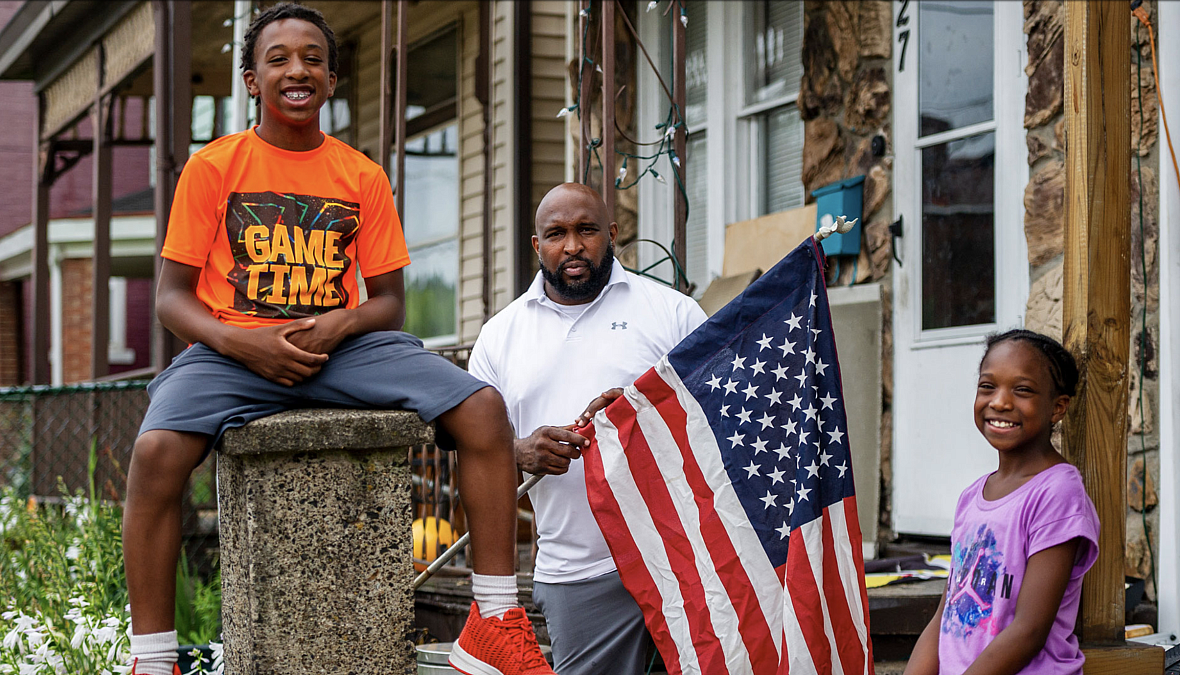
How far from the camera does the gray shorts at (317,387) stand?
2455mm

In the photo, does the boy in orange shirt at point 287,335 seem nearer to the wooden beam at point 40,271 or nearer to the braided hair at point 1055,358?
the braided hair at point 1055,358

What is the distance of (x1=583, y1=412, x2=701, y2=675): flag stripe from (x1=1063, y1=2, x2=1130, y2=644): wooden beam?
3.62 feet

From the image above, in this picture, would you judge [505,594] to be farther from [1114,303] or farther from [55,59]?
[55,59]

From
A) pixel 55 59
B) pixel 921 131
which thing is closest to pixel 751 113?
pixel 921 131

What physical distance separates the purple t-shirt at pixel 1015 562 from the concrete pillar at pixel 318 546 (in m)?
1.37

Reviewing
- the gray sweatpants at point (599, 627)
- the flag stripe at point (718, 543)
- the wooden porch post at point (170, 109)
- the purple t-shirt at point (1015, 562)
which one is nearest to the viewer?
the purple t-shirt at point (1015, 562)

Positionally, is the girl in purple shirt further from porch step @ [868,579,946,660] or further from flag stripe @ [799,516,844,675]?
porch step @ [868,579,946,660]

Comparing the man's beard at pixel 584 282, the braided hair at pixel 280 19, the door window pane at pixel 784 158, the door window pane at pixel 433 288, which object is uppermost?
the door window pane at pixel 784 158

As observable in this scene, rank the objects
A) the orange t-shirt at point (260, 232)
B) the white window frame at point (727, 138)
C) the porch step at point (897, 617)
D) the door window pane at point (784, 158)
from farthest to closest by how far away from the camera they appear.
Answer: the white window frame at point (727, 138), the door window pane at point (784, 158), the porch step at point (897, 617), the orange t-shirt at point (260, 232)

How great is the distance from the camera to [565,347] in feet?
11.1

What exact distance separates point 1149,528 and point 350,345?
3.02m

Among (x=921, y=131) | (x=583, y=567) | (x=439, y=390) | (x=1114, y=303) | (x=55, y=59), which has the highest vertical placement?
(x=55, y=59)

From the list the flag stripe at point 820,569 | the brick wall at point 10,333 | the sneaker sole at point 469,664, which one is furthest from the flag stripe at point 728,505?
the brick wall at point 10,333

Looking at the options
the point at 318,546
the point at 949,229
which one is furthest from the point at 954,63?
the point at 318,546
